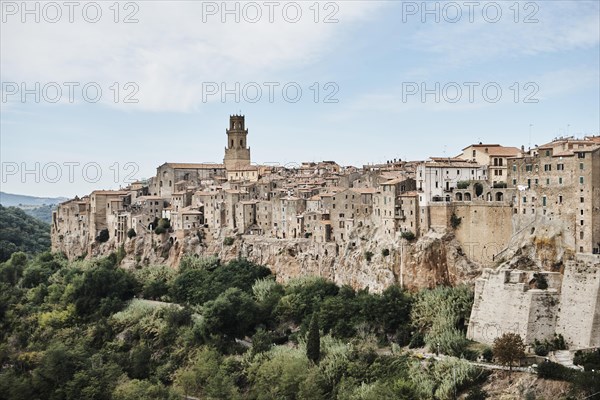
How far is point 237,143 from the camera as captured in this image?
75500 millimetres

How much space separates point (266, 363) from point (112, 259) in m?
27.0

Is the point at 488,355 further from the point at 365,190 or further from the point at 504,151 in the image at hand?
the point at 365,190

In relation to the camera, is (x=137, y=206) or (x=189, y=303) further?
(x=137, y=206)

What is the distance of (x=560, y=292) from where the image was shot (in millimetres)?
35625

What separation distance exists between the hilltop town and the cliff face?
0.26ft

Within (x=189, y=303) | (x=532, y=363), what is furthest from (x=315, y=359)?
(x=189, y=303)

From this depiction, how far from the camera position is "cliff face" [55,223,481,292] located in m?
41.1

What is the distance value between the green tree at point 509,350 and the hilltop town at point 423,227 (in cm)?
223

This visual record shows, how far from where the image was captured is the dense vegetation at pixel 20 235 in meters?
80.3

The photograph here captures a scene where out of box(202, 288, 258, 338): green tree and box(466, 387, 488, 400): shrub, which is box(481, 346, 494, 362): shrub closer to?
box(466, 387, 488, 400): shrub

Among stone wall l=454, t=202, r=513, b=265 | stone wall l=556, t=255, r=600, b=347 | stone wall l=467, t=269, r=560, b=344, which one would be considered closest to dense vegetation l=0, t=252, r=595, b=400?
stone wall l=467, t=269, r=560, b=344

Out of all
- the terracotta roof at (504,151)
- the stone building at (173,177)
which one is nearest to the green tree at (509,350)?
the terracotta roof at (504,151)

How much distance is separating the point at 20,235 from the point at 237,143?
103ft

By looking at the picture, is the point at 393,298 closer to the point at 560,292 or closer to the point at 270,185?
the point at 560,292
